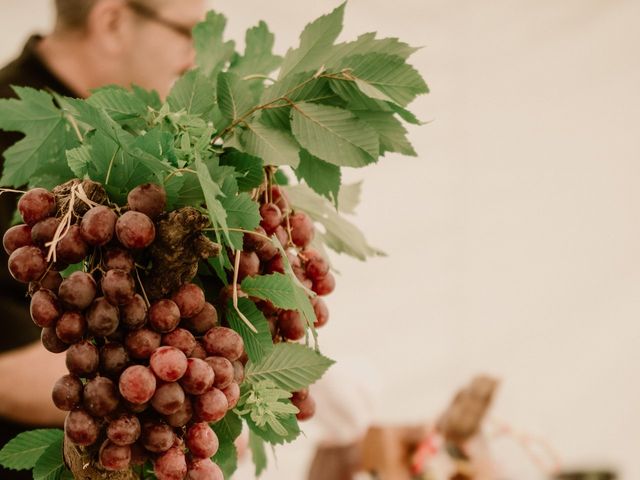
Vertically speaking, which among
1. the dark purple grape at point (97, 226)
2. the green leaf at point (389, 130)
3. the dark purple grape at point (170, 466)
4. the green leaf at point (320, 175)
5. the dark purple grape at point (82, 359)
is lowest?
the dark purple grape at point (170, 466)

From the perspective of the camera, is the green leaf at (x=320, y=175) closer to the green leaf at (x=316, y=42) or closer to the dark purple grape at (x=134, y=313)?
the green leaf at (x=316, y=42)

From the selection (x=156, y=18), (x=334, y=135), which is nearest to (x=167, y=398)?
(x=334, y=135)

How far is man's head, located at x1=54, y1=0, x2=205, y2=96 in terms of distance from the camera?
1244 millimetres

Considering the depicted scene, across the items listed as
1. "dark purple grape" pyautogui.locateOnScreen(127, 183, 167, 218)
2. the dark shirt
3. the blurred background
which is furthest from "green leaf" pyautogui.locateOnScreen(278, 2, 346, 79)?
the blurred background

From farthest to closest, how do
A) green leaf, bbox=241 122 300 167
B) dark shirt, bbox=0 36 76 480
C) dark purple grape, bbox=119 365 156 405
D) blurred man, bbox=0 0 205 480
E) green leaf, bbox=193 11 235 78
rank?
blurred man, bbox=0 0 205 480, dark shirt, bbox=0 36 76 480, green leaf, bbox=193 11 235 78, green leaf, bbox=241 122 300 167, dark purple grape, bbox=119 365 156 405

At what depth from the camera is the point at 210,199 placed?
1.43ft

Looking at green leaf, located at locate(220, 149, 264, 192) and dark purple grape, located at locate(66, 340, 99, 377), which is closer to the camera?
dark purple grape, located at locate(66, 340, 99, 377)

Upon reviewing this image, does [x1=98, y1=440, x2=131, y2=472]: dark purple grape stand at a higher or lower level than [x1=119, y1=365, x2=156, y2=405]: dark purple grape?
lower

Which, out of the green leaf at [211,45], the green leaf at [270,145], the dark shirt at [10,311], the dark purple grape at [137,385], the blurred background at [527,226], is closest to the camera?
the dark purple grape at [137,385]

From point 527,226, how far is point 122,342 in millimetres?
2233

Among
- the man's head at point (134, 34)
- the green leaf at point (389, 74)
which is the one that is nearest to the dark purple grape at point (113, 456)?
the green leaf at point (389, 74)

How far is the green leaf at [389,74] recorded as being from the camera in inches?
21.0

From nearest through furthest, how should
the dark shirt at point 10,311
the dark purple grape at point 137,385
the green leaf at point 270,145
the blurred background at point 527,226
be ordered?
the dark purple grape at point 137,385 → the green leaf at point 270,145 → the dark shirt at point 10,311 → the blurred background at point 527,226

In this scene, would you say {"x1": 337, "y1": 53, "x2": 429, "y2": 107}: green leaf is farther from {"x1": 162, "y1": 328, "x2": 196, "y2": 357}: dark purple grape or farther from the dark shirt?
the dark shirt
